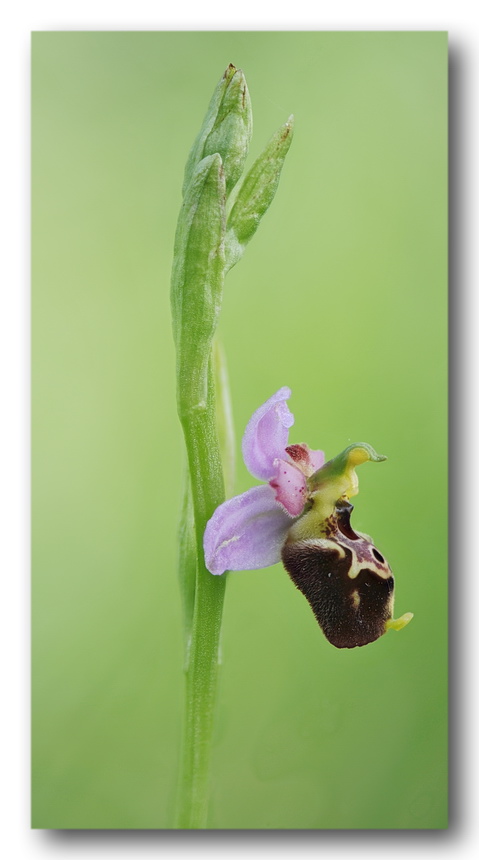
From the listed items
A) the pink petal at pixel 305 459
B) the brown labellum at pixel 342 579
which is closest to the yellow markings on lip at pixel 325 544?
the brown labellum at pixel 342 579

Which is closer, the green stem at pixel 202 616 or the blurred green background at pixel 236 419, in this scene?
the green stem at pixel 202 616

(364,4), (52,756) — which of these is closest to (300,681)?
(52,756)

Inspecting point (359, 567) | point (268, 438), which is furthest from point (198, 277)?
point (359, 567)

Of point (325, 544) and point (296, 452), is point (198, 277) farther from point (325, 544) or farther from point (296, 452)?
point (325, 544)

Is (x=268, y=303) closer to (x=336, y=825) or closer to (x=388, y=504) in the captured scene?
(x=388, y=504)

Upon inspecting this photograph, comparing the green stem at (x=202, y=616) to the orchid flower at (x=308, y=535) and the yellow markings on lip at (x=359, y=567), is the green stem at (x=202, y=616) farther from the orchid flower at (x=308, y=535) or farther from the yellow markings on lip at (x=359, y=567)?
the yellow markings on lip at (x=359, y=567)

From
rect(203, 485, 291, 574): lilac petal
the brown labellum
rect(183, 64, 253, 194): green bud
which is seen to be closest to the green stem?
rect(203, 485, 291, 574): lilac petal
